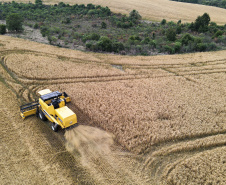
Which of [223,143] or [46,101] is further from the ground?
[46,101]

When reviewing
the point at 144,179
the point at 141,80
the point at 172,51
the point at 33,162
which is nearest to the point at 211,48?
the point at 172,51

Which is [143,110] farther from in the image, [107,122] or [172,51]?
[172,51]

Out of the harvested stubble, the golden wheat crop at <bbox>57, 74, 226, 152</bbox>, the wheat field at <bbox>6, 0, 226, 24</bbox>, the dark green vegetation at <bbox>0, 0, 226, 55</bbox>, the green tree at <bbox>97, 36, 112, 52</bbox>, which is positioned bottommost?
the golden wheat crop at <bbox>57, 74, 226, 152</bbox>

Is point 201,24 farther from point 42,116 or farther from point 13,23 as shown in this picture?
point 42,116

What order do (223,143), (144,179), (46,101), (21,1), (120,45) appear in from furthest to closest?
(21,1) < (120,45) < (46,101) < (223,143) < (144,179)

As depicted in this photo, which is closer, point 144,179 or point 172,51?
point 144,179

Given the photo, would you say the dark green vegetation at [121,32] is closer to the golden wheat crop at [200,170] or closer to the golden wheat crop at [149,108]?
the golden wheat crop at [149,108]

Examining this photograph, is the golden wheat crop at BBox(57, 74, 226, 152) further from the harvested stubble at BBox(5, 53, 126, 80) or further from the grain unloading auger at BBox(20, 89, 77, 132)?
the harvested stubble at BBox(5, 53, 126, 80)

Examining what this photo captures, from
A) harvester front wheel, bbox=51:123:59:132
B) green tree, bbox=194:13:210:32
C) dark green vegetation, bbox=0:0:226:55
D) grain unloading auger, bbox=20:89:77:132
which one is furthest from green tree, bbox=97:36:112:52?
green tree, bbox=194:13:210:32
